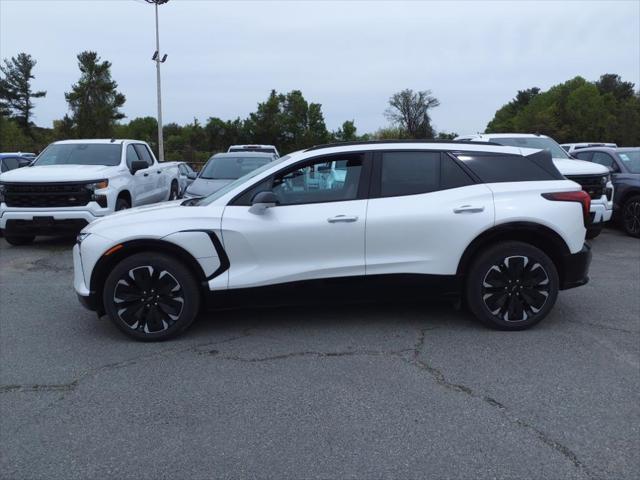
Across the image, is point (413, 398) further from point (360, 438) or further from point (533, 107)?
point (533, 107)

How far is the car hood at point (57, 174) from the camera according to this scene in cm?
959

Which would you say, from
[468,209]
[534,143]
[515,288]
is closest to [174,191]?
[534,143]

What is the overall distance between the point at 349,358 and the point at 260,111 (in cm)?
7161

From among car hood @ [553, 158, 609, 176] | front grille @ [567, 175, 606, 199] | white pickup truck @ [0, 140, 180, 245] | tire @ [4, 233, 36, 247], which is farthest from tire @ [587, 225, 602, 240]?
tire @ [4, 233, 36, 247]

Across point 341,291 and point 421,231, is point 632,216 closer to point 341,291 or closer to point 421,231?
point 421,231

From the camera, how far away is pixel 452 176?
17.4ft

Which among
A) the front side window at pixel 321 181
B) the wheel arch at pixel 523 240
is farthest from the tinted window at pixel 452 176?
the front side window at pixel 321 181

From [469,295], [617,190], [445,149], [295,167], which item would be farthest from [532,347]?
[617,190]

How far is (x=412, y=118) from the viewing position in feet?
244

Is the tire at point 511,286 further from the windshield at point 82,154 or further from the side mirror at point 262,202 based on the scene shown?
the windshield at point 82,154

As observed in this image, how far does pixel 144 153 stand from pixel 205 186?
2.04 m

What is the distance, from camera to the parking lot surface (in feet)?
10.2

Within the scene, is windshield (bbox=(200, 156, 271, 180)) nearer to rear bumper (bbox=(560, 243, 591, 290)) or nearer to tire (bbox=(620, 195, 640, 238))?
tire (bbox=(620, 195, 640, 238))

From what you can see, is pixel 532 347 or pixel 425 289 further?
pixel 425 289
